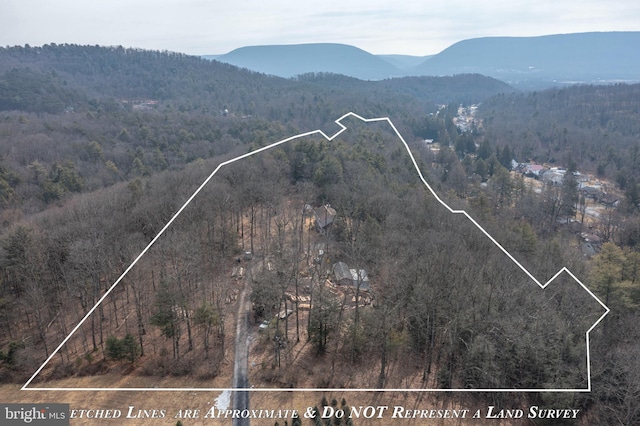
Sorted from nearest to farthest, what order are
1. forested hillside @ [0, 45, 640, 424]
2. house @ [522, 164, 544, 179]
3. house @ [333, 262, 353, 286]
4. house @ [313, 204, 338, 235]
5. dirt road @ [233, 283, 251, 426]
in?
dirt road @ [233, 283, 251, 426]
forested hillside @ [0, 45, 640, 424]
house @ [333, 262, 353, 286]
house @ [313, 204, 338, 235]
house @ [522, 164, 544, 179]

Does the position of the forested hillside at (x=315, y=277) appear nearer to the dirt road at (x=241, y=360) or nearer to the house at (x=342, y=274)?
the house at (x=342, y=274)

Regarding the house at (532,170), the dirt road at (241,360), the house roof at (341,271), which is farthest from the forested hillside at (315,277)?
the house at (532,170)

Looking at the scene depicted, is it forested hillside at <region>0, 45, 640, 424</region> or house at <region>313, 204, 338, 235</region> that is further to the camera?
house at <region>313, 204, 338, 235</region>

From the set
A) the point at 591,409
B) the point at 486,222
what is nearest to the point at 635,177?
the point at 486,222

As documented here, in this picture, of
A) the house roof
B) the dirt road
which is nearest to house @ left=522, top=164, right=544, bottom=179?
the house roof

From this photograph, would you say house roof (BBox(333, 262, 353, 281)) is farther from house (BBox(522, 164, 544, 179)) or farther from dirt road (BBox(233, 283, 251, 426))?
house (BBox(522, 164, 544, 179))

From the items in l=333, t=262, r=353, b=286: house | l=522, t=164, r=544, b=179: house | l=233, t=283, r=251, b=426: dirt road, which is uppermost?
l=522, t=164, r=544, b=179: house

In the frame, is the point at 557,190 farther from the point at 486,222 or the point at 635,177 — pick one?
the point at 486,222

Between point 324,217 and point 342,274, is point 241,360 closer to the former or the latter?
point 342,274
